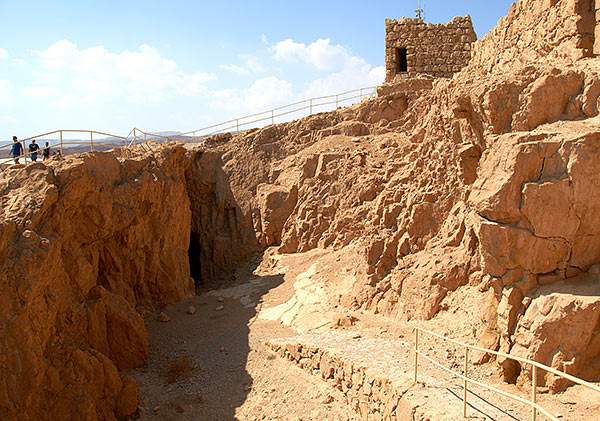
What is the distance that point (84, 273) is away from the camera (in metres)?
12.1

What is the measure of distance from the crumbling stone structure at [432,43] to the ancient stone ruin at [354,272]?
313cm

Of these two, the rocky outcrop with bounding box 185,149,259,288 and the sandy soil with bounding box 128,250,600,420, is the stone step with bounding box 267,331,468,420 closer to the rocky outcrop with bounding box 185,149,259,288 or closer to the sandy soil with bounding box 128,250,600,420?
the sandy soil with bounding box 128,250,600,420

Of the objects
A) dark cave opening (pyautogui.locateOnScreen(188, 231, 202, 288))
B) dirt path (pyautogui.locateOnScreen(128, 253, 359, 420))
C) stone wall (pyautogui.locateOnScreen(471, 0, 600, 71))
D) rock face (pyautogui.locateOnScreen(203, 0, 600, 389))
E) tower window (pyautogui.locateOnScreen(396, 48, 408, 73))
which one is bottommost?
dirt path (pyautogui.locateOnScreen(128, 253, 359, 420))

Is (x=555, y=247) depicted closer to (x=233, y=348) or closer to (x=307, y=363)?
(x=307, y=363)

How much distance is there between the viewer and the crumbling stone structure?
2220 cm

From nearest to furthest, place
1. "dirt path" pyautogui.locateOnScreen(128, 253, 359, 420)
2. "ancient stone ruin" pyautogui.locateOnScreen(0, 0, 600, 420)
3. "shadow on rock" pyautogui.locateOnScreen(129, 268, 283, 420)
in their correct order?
"ancient stone ruin" pyautogui.locateOnScreen(0, 0, 600, 420) < "dirt path" pyautogui.locateOnScreen(128, 253, 359, 420) < "shadow on rock" pyautogui.locateOnScreen(129, 268, 283, 420)

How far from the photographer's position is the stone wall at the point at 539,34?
10.4m

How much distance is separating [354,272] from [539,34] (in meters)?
8.35

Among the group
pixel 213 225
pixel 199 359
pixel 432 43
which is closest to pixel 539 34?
pixel 432 43

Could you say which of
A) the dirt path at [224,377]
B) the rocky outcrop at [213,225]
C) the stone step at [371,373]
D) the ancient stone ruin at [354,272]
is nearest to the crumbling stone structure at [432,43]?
the ancient stone ruin at [354,272]

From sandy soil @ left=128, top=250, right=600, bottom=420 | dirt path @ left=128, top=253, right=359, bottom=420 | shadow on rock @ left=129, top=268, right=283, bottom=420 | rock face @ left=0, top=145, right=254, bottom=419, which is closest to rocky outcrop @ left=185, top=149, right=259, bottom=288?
rock face @ left=0, top=145, right=254, bottom=419

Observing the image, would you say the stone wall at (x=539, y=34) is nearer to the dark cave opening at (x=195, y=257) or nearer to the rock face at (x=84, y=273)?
the rock face at (x=84, y=273)

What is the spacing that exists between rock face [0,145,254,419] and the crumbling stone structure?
1145cm

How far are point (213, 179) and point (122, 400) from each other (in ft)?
41.9
